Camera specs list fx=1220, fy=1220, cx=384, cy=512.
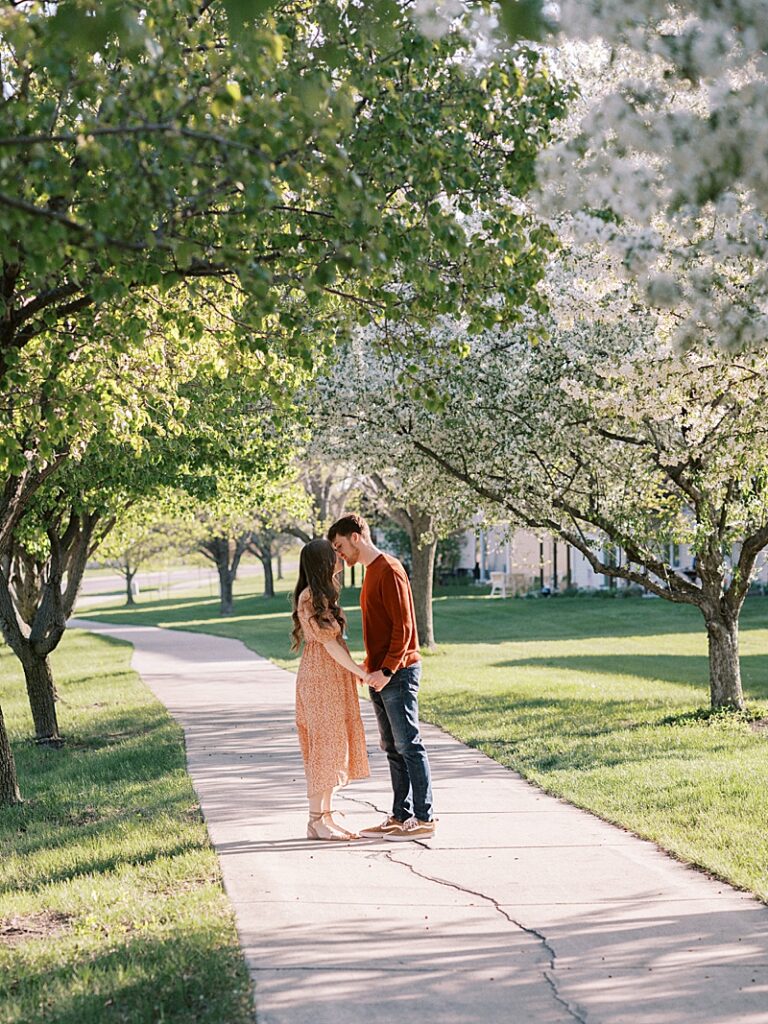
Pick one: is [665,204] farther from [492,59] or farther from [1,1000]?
[1,1000]

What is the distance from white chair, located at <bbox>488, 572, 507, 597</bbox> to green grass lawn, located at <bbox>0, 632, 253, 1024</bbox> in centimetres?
3714

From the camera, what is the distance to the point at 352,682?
25.1 ft

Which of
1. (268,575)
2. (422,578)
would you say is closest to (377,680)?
(422,578)

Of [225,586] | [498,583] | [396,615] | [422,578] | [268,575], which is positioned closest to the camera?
[396,615]

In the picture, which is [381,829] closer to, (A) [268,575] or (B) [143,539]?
(B) [143,539]

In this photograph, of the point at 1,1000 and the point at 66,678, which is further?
the point at 66,678

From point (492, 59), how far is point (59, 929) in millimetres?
4962

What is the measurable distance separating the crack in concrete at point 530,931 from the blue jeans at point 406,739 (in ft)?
1.51

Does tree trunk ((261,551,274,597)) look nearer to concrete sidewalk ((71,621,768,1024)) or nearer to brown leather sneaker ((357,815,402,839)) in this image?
concrete sidewalk ((71,621,768,1024))

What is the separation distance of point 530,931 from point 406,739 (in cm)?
206

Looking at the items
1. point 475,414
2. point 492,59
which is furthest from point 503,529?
point 492,59

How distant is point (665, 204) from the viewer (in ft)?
19.6

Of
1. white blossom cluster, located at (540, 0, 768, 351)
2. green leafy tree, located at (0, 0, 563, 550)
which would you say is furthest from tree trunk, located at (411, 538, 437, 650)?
white blossom cluster, located at (540, 0, 768, 351)

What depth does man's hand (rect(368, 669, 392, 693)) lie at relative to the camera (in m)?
7.23
